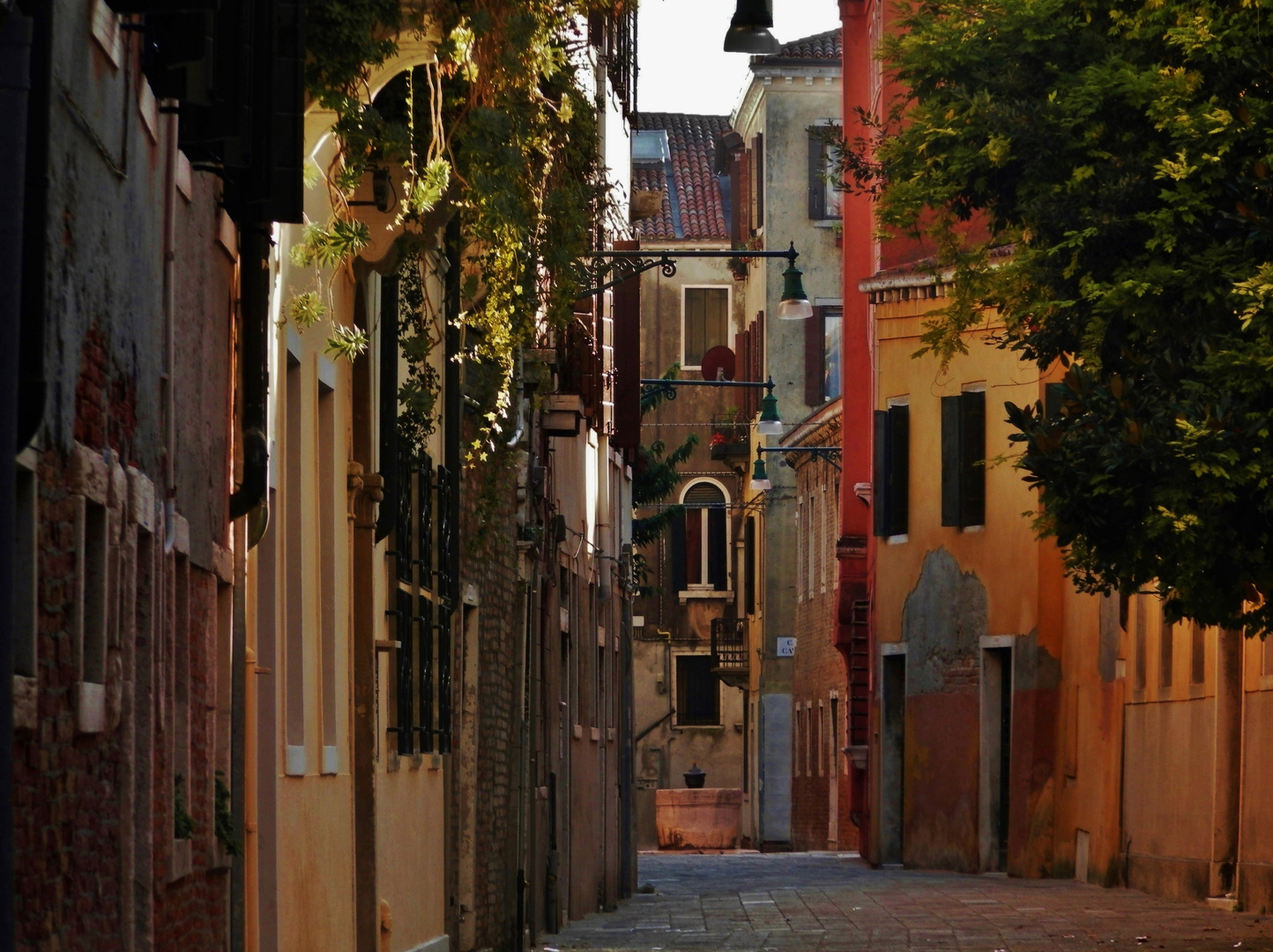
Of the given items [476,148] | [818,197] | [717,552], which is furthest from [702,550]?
[476,148]

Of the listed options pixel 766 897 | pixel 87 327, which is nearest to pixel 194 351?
pixel 87 327

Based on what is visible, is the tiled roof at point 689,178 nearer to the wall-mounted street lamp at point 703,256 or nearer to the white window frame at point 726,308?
the white window frame at point 726,308

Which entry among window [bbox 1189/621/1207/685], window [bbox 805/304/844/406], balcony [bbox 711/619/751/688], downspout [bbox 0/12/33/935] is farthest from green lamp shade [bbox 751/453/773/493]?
downspout [bbox 0/12/33/935]

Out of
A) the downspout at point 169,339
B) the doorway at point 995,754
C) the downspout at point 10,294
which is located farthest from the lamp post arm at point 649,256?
the downspout at point 10,294

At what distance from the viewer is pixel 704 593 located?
59.0 metres

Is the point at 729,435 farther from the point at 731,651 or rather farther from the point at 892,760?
the point at 892,760

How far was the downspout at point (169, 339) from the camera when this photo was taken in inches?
332

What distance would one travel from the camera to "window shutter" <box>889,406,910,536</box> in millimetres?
34062

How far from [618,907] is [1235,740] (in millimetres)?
6936

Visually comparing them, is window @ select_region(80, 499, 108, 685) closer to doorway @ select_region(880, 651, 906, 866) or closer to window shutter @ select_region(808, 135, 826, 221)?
doorway @ select_region(880, 651, 906, 866)

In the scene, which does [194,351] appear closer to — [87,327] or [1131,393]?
[87,327]

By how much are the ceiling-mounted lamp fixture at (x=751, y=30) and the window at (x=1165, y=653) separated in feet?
39.2

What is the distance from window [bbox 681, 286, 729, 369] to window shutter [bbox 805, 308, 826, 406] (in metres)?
6.49

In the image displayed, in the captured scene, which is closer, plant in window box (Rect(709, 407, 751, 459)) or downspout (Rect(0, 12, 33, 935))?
downspout (Rect(0, 12, 33, 935))
